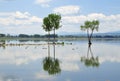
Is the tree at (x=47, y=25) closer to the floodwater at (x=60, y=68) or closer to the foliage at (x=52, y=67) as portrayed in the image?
the floodwater at (x=60, y=68)

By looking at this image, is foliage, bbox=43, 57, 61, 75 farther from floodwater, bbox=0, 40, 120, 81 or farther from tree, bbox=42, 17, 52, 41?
tree, bbox=42, 17, 52, 41

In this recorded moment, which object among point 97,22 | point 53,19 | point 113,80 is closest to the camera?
point 113,80

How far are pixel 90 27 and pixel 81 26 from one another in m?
5.32

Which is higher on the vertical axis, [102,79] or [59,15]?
[59,15]

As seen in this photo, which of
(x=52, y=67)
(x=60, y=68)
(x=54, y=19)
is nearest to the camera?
(x=60, y=68)

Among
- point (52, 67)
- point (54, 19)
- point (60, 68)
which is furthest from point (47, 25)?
point (60, 68)

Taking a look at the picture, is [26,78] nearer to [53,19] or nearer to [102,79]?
[102,79]

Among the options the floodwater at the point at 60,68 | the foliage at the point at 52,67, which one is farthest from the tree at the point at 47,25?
the foliage at the point at 52,67

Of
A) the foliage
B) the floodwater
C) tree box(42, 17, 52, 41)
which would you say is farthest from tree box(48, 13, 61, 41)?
the foliage

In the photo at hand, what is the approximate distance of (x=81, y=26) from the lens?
110125 mm

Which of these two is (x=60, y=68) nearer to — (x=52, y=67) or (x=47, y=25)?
(x=52, y=67)

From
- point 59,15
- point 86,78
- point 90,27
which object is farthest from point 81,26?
point 86,78

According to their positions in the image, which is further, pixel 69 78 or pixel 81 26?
pixel 81 26

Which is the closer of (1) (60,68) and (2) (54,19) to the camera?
(1) (60,68)
